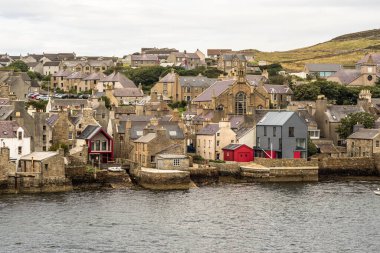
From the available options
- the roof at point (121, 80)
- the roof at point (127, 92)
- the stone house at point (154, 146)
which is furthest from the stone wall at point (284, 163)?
the roof at point (121, 80)

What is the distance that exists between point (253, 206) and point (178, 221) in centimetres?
874

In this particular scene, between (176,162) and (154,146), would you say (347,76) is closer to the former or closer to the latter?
(154,146)

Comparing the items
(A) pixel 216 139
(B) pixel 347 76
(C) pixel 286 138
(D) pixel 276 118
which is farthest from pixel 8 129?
(B) pixel 347 76

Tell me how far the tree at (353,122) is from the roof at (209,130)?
1581cm

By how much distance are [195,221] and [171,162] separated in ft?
59.7

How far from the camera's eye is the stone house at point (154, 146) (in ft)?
254

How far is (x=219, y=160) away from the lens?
8450 centimetres

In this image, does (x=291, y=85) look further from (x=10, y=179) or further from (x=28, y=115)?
A: (x=10, y=179)

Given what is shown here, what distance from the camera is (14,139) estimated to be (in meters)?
73.1

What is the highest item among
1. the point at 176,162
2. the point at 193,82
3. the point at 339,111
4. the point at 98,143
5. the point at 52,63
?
the point at 52,63

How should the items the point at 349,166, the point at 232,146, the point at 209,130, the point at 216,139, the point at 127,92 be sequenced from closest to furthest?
the point at 232,146 < the point at 216,139 < the point at 349,166 < the point at 209,130 < the point at 127,92

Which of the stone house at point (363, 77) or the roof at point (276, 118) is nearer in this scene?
the roof at point (276, 118)

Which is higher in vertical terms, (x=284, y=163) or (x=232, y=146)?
(x=232, y=146)

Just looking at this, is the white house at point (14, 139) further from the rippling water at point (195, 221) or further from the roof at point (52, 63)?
the roof at point (52, 63)
